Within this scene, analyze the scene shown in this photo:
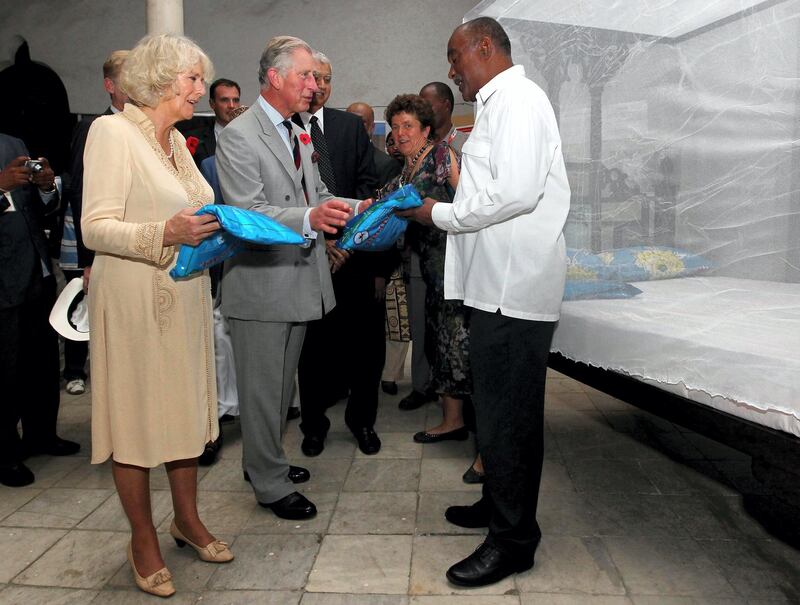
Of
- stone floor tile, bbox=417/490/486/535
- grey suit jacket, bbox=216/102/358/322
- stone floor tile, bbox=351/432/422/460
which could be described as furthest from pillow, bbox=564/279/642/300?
stone floor tile, bbox=351/432/422/460

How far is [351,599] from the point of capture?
7.68 feet

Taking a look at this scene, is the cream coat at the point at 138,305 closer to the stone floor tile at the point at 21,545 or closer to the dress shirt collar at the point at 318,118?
the stone floor tile at the point at 21,545

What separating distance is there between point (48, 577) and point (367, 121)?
3.59 m

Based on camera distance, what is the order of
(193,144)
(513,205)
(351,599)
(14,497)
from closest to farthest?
1. (513,205)
2. (351,599)
3. (14,497)
4. (193,144)

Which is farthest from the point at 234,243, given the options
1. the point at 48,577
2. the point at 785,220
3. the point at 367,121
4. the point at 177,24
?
the point at 177,24

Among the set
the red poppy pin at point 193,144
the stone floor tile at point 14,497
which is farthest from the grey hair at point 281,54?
the stone floor tile at point 14,497

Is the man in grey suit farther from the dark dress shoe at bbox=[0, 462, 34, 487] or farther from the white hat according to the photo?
the dark dress shoe at bbox=[0, 462, 34, 487]

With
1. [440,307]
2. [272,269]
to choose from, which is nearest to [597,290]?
[440,307]

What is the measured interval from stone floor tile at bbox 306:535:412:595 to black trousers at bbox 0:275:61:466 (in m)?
1.76

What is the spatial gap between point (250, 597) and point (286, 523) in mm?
539

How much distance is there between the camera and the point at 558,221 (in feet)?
7.47

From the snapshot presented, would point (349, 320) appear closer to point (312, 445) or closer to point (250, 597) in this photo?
point (312, 445)

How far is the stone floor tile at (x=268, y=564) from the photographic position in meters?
2.45

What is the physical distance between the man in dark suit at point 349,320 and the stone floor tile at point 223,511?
0.59 metres
